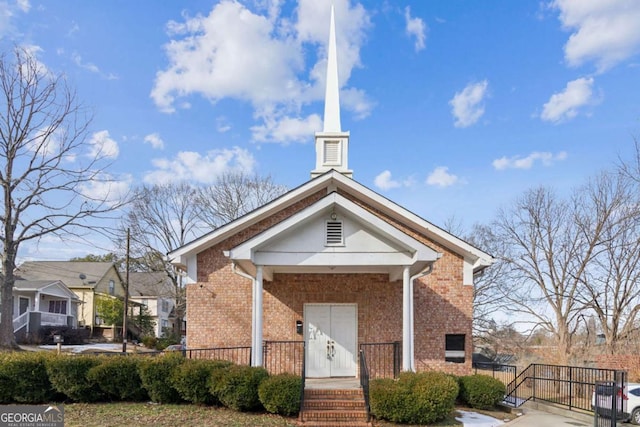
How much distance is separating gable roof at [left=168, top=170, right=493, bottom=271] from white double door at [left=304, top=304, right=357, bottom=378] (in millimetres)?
2865

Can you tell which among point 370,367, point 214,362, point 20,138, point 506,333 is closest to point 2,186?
point 20,138

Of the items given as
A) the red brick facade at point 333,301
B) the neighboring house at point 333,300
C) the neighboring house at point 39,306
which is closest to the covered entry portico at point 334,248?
the neighboring house at point 333,300

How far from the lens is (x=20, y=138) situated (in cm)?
2336

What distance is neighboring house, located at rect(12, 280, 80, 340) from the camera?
32.8 meters

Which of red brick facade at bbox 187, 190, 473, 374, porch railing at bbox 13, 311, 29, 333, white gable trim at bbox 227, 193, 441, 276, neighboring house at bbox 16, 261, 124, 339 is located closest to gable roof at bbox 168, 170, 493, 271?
red brick facade at bbox 187, 190, 473, 374

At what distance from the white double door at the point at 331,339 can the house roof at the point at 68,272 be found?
34.3 m

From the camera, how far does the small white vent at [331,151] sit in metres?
17.0

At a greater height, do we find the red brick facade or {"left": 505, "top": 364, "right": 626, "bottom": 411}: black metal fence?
the red brick facade

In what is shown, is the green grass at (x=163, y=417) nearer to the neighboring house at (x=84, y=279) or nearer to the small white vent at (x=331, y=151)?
the small white vent at (x=331, y=151)

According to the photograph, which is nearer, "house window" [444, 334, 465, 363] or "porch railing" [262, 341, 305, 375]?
"porch railing" [262, 341, 305, 375]

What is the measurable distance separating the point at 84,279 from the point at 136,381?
3584 centimetres

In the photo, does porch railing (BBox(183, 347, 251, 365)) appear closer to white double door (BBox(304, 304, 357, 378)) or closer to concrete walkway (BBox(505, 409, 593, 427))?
white double door (BBox(304, 304, 357, 378))

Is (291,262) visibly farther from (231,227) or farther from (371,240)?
(231,227)

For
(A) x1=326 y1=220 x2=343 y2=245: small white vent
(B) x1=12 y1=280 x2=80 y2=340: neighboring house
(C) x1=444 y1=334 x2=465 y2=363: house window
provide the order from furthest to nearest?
(B) x1=12 y1=280 x2=80 y2=340: neighboring house
(C) x1=444 y1=334 x2=465 y2=363: house window
(A) x1=326 y1=220 x2=343 y2=245: small white vent
